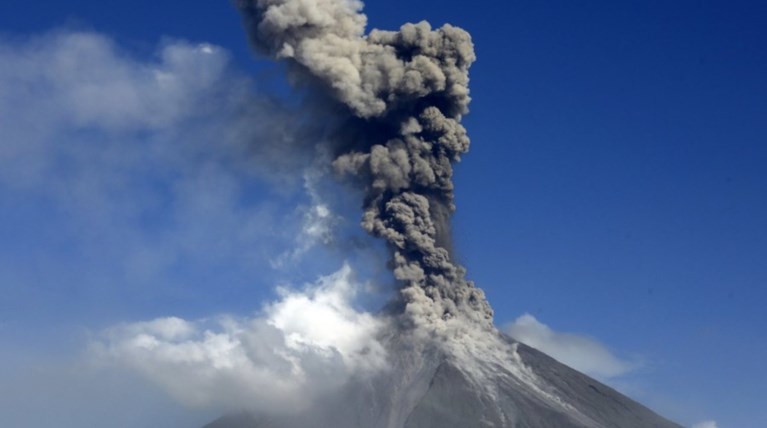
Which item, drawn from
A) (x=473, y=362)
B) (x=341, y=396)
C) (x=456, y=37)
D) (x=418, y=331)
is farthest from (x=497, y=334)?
(x=456, y=37)

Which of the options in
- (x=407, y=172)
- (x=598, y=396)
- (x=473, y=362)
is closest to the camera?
(x=407, y=172)

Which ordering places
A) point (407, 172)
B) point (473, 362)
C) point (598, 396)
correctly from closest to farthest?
point (407, 172), point (473, 362), point (598, 396)

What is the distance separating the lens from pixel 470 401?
59750mm

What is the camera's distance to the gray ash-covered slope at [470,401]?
5819cm

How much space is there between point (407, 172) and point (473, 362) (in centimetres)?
1504

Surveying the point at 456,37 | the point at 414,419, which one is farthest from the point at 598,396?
the point at 456,37

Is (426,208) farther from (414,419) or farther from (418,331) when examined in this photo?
(414,419)

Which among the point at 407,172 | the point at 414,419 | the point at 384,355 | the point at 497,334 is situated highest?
the point at 407,172

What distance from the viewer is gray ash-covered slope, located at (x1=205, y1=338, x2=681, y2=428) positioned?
58188mm

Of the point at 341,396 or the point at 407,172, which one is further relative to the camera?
the point at 341,396

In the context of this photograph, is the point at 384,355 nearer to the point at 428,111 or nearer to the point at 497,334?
the point at 497,334

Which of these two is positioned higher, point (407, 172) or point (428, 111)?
point (428, 111)

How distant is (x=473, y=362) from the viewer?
61.9 metres

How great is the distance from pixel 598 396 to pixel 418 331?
53.2 ft
